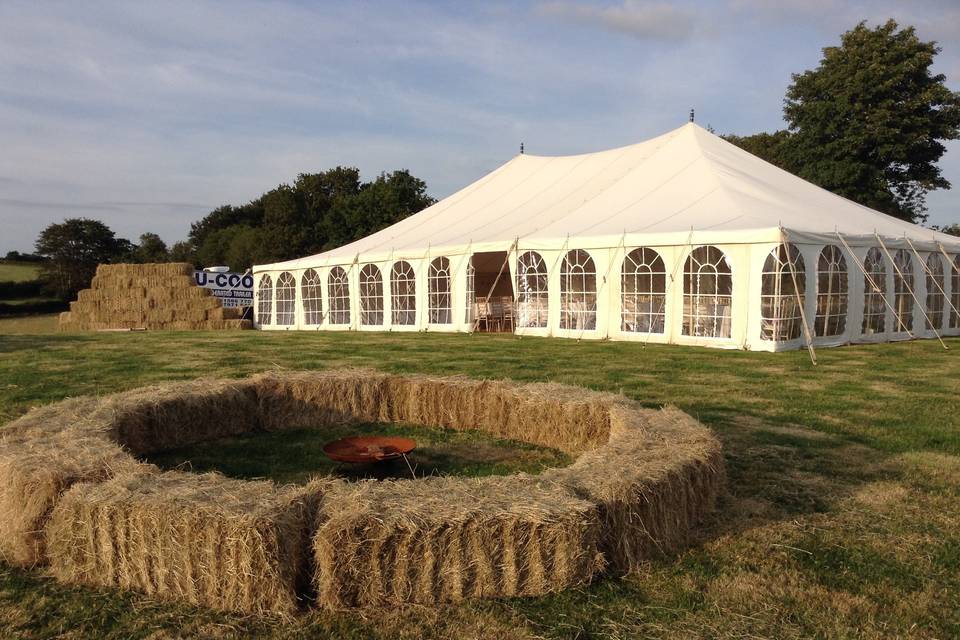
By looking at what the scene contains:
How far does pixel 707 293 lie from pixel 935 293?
22.6 feet

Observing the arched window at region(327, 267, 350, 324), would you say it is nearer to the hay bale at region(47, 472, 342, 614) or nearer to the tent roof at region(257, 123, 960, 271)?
the tent roof at region(257, 123, 960, 271)

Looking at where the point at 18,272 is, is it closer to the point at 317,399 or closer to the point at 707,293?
the point at 707,293

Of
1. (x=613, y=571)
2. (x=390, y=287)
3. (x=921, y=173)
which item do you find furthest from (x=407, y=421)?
(x=921, y=173)

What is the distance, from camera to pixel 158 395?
17.7ft

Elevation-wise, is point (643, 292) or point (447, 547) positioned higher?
point (643, 292)

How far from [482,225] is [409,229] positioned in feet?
8.75

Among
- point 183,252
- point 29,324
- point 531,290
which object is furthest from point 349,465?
point 183,252

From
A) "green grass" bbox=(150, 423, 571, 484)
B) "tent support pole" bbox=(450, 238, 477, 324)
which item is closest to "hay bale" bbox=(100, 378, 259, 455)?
"green grass" bbox=(150, 423, 571, 484)

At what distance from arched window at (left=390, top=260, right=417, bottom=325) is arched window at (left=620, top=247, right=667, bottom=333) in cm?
556

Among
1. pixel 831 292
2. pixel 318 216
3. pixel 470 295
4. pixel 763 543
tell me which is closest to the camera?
pixel 763 543

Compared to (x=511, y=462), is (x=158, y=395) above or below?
above

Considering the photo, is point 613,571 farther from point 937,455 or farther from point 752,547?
point 937,455

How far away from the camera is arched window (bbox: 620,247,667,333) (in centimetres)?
1259

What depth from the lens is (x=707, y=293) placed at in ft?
39.6
